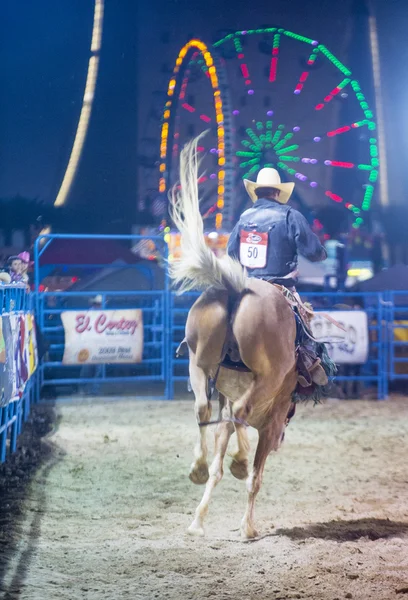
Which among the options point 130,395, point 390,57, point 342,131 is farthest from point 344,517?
point 390,57

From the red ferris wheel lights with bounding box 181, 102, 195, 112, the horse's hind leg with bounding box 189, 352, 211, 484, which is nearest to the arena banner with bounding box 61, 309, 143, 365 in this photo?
the horse's hind leg with bounding box 189, 352, 211, 484

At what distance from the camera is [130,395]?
1105 cm

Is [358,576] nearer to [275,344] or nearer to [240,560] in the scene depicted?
[240,560]

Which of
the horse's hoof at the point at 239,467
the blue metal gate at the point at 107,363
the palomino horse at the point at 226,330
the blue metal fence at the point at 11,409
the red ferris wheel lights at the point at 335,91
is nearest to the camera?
the palomino horse at the point at 226,330

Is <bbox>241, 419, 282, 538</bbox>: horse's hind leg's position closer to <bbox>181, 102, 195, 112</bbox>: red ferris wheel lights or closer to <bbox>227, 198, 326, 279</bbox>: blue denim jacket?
<bbox>227, 198, 326, 279</bbox>: blue denim jacket

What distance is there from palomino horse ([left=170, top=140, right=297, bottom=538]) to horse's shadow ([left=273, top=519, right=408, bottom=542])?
31cm

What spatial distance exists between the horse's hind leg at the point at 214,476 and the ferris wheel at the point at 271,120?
60.5 feet

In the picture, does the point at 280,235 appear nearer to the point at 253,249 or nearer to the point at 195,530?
the point at 253,249

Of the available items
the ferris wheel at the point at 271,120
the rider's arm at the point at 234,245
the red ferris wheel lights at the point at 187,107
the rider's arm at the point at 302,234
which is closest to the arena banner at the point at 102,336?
the rider's arm at the point at 234,245

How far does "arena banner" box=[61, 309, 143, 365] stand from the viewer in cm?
1012

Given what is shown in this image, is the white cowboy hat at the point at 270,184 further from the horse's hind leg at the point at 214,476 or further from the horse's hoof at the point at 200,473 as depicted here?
the horse's hoof at the point at 200,473

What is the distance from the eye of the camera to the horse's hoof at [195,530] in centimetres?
425

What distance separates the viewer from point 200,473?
4.27 meters

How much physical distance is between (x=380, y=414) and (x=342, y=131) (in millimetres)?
18745
